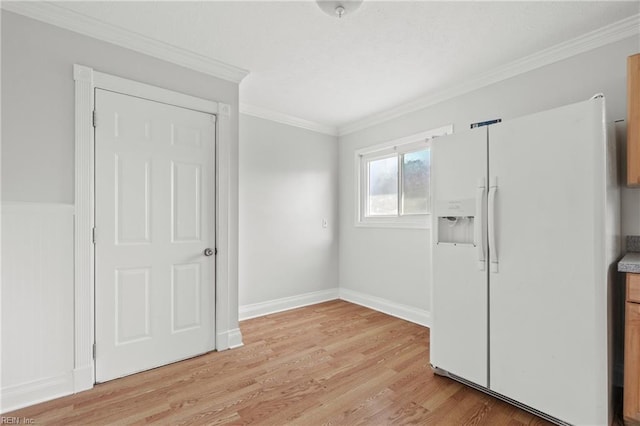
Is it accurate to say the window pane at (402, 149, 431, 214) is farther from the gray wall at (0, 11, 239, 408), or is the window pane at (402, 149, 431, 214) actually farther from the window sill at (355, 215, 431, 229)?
the gray wall at (0, 11, 239, 408)

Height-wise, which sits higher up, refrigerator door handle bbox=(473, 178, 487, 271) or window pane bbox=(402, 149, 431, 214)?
window pane bbox=(402, 149, 431, 214)

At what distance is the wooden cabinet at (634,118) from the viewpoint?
5.84 feet

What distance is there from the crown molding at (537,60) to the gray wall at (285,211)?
1264mm

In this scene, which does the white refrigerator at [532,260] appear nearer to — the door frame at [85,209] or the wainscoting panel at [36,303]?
the door frame at [85,209]

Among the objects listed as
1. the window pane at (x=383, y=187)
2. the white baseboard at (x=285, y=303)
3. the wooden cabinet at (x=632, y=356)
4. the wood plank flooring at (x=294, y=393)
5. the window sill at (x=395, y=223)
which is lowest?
A: the wood plank flooring at (x=294, y=393)

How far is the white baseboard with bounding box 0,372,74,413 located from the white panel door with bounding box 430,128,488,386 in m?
2.58

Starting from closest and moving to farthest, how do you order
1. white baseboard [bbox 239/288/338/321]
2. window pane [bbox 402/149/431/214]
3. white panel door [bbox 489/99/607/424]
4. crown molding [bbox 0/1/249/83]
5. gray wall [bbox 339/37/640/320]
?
white panel door [bbox 489/99/607/424]
crown molding [bbox 0/1/249/83]
gray wall [bbox 339/37/640/320]
window pane [bbox 402/149/431/214]
white baseboard [bbox 239/288/338/321]

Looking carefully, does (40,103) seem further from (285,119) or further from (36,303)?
(285,119)

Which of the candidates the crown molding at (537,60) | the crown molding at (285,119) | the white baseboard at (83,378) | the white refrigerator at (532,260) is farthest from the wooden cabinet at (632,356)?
the crown molding at (285,119)

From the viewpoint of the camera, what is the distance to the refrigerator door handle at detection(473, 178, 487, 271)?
202 centimetres

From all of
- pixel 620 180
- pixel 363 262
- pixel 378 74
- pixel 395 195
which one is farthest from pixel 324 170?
pixel 620 180

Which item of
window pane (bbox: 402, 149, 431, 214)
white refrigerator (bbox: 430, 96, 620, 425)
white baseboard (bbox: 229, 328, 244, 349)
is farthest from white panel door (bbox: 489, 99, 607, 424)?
white baseboard (bbox: 229, 328, 244, 349)

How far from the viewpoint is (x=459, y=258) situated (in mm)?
2160

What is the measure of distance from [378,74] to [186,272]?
8.10ft
